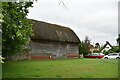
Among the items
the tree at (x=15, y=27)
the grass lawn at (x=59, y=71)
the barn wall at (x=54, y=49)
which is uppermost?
the tree at (x=15, y=27)

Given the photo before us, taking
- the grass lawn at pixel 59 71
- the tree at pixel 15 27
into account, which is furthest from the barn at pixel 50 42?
the grass lawn at pixel 59 71

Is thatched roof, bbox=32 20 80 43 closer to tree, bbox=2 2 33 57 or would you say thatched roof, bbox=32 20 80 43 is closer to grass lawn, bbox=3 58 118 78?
tree, bbox=2 2 33 57

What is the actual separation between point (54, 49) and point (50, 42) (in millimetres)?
1815

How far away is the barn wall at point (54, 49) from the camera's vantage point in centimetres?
2630

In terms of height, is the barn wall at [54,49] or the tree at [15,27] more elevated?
the tree at [15,27]

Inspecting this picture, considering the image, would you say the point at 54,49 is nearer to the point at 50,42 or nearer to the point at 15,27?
the point at 50,42

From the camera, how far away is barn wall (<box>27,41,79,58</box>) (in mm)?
26297

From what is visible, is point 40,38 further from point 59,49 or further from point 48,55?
point 59,49

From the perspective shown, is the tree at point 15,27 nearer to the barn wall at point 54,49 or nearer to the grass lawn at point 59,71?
the grass lawn at point 59,71

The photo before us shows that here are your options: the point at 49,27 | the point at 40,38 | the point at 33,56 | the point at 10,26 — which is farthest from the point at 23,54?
the point at 10,26

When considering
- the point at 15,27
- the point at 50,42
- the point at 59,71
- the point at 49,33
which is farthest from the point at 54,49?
the point at 59,71

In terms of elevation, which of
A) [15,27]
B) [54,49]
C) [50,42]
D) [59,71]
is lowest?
[59,71]

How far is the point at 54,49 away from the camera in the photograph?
98.9 feet

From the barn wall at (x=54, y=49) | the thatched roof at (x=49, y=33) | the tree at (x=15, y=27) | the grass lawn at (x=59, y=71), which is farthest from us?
the thatched roof at (x=49, y=33)
